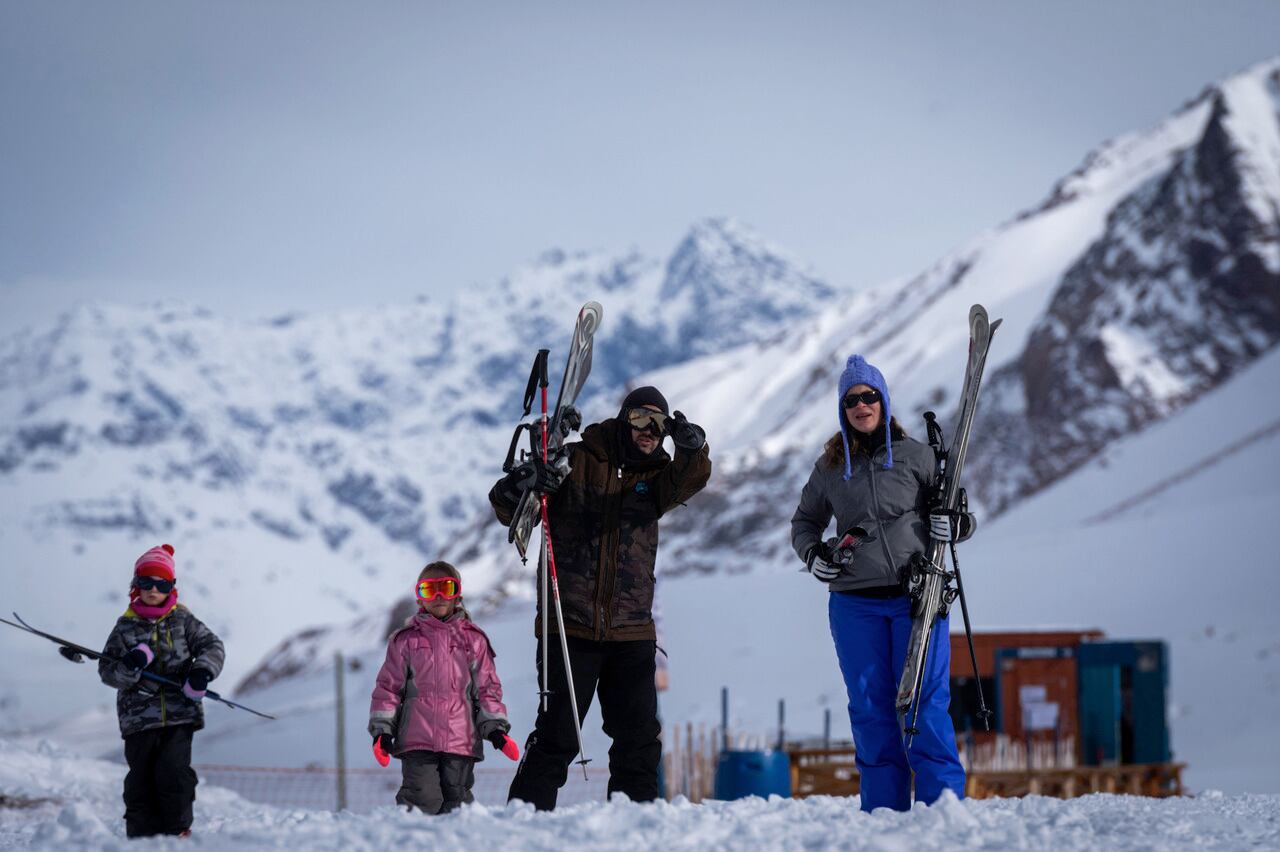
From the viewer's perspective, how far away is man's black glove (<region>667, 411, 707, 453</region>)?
6.49 m

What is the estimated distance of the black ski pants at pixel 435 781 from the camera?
282 inches

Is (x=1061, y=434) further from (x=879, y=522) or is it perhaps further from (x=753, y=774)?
(x=879, y=522)


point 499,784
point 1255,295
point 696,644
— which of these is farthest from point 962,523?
point 1255,295

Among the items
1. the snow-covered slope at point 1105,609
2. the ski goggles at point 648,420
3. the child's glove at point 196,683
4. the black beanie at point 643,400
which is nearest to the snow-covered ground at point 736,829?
the child's glove at point 196,683

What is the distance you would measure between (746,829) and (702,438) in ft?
5.91

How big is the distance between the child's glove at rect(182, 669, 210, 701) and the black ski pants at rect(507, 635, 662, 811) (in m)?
1.59

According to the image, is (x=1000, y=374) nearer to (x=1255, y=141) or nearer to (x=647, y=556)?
(x=1255, y=141)

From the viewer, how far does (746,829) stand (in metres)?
5.51

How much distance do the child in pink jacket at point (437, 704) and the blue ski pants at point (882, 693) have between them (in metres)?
1.71

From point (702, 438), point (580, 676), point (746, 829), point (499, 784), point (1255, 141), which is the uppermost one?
point (1255, 141)

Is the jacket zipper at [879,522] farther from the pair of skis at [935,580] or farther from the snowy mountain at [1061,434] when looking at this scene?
the snowy mountain at [1061,434]

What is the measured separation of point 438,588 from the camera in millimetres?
7375

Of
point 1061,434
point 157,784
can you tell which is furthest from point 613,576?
point 1061,434

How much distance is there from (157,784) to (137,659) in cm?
62
